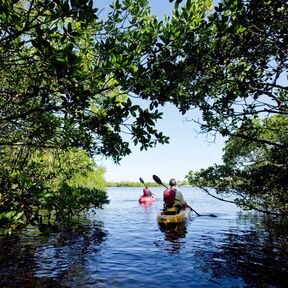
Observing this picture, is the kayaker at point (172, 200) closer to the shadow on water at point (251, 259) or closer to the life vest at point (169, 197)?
the life vest at point (169, 197)

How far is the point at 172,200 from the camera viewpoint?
1705cm

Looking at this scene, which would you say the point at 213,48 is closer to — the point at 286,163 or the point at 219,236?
the point at 286,163

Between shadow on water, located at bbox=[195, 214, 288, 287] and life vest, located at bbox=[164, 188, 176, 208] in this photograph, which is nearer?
shadow on water, located at bbox=[195, 214, 288, 287]

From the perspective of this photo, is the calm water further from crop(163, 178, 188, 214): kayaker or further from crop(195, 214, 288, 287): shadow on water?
crop(163, 178, 188, 214): kayaker

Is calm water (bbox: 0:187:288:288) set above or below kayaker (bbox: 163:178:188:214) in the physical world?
below

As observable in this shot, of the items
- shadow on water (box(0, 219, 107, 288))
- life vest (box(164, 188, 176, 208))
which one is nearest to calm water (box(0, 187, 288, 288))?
shadow on water (box(0, 219, 107, 288))

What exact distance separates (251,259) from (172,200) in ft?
23.6

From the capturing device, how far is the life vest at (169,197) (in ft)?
54.7

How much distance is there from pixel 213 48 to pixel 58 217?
4951 mm

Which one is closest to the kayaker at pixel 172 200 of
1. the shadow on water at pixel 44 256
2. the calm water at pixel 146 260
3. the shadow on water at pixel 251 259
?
the calm water at pixel 146 260

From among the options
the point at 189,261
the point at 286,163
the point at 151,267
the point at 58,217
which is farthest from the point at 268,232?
the point at 58,217

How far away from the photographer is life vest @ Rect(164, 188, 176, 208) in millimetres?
16688

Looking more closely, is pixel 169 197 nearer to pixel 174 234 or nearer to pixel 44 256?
pixel 174 234

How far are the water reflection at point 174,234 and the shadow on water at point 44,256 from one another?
316 cm
